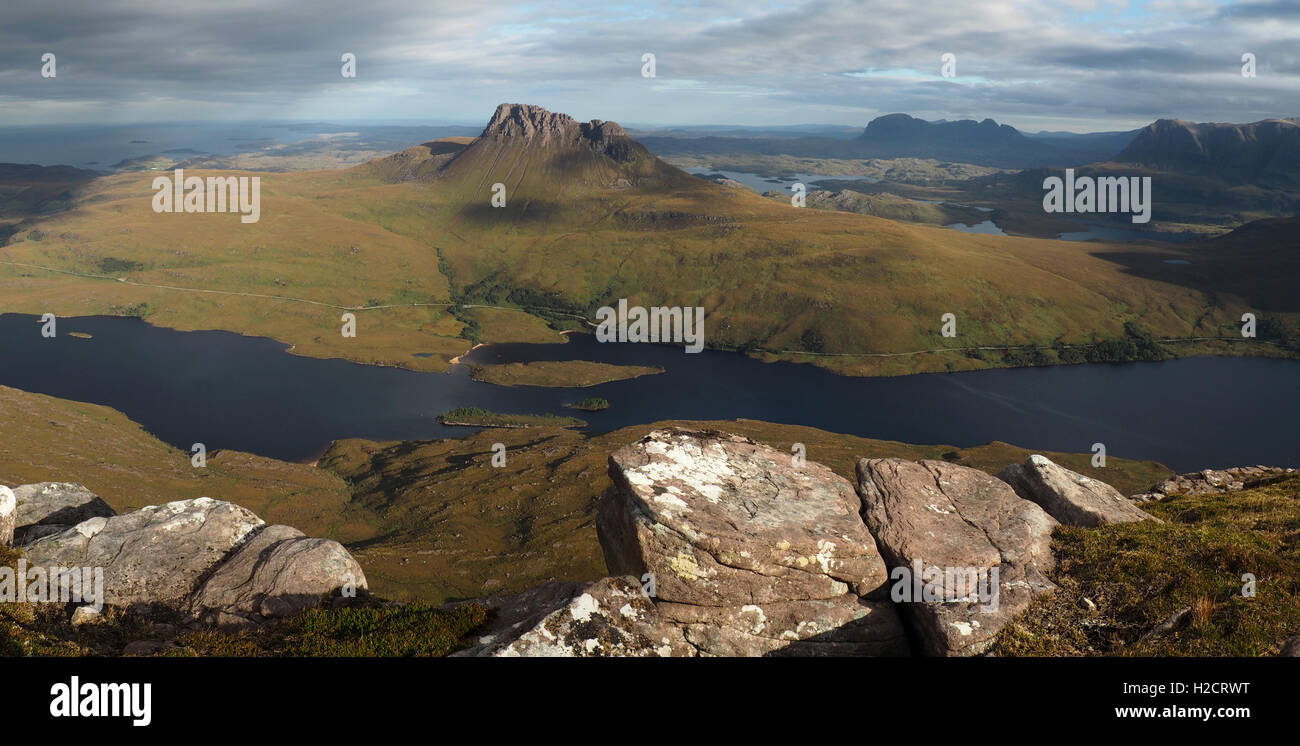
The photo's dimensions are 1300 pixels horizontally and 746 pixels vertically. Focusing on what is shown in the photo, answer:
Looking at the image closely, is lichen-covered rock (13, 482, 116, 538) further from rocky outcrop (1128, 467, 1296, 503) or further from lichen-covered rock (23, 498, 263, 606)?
rocky outcrop (1128, 467, 1296, 503)

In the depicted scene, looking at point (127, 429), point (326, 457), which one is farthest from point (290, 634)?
point (127, 429)

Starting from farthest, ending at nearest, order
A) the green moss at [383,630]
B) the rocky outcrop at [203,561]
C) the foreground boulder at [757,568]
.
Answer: the rocky outcrop at [203,561]
the foreground boulder at [757,568]
the green moss at [383,630]

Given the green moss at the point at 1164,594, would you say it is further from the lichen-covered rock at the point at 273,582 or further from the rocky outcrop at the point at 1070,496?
the lichen-covered rock at the point at 273,582

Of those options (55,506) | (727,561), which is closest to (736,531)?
(727,561)

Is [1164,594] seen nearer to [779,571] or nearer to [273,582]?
[779,571]

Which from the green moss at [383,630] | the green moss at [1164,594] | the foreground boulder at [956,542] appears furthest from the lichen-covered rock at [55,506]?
the green moss at [1164,594]

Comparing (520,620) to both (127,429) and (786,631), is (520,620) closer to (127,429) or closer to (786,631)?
(786,631)
